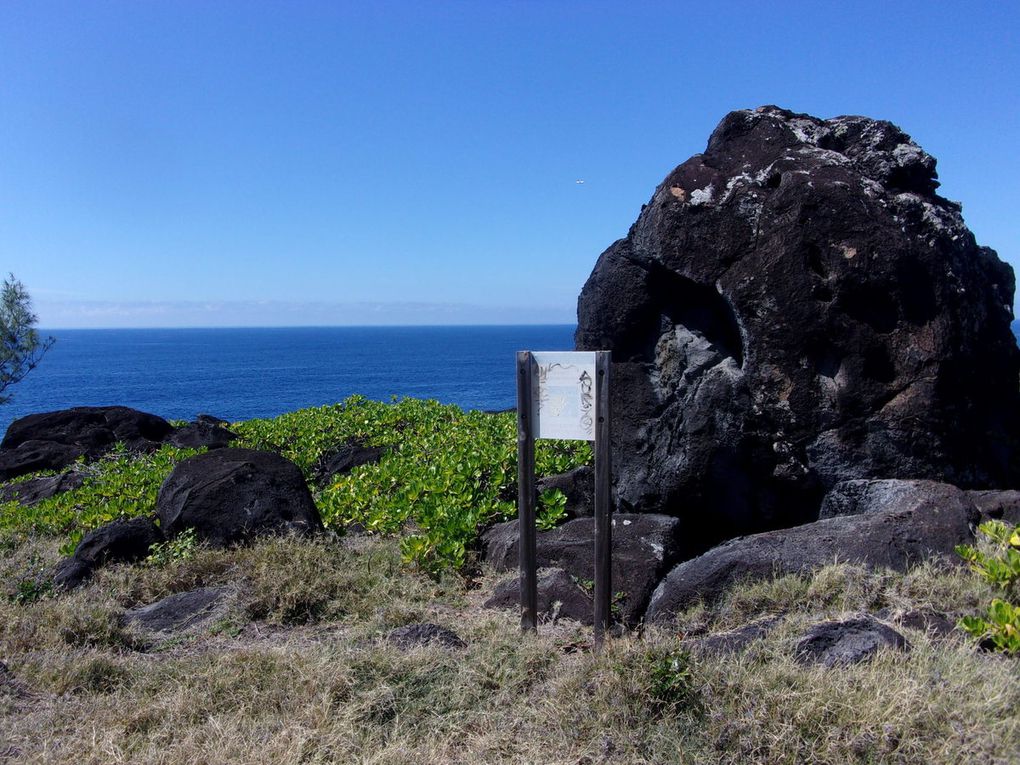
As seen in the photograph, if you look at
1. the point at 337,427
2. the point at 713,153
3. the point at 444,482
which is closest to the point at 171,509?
the point at 444,482

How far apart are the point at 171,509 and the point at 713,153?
7.22m

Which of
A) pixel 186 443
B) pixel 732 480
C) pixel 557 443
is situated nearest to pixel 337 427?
pixel 186 443

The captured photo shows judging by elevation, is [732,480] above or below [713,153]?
below

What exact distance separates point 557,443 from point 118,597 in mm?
6027

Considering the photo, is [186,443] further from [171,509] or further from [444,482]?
[444,482]

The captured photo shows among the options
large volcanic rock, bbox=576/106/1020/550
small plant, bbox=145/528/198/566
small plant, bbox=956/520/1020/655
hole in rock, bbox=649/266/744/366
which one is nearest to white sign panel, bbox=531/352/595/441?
large volcanic rock, bbox=576/106/1020/550

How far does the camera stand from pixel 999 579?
20.2 feet

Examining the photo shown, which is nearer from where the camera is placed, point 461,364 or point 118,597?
point 118,597

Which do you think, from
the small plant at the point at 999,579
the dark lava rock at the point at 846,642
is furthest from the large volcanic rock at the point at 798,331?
the dark lava rock at the point at 846,642

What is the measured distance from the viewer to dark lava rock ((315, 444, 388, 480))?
47.0 feet

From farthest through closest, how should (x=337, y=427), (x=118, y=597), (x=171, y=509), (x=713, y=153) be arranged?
1. (x=337, y=427)
2. (x=171, y=509)
3. (x=713, y=153)
4. (x=118, y=597)

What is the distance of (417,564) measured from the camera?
346 inches

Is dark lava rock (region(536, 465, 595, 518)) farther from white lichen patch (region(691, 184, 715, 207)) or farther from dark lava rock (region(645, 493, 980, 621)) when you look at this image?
white lichen patch (region(691, 184, 715, 207))

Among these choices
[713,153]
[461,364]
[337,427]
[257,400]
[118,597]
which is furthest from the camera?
[461,364]
